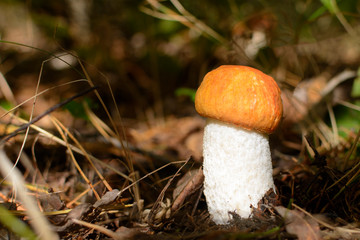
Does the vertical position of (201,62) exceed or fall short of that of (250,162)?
it exceeds it

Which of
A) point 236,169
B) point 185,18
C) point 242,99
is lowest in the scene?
point 236,169

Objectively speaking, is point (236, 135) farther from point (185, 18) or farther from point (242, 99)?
point (185, 18)

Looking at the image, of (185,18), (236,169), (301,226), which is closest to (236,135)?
(236,169)

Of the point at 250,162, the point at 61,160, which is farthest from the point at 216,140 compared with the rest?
the point at 61,160

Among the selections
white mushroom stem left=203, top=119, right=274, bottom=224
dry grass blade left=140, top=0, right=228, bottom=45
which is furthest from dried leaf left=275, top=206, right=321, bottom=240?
dry grass blade left=140, top=0, right=228, bottom=45

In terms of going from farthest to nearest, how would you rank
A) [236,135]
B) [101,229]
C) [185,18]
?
1. [185,18]
2. [236,135]
3. [101,229]

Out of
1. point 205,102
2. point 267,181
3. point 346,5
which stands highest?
point 346,5

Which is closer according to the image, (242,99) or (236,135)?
(242,99)

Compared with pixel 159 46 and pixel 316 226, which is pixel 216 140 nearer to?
pixel 316 226
